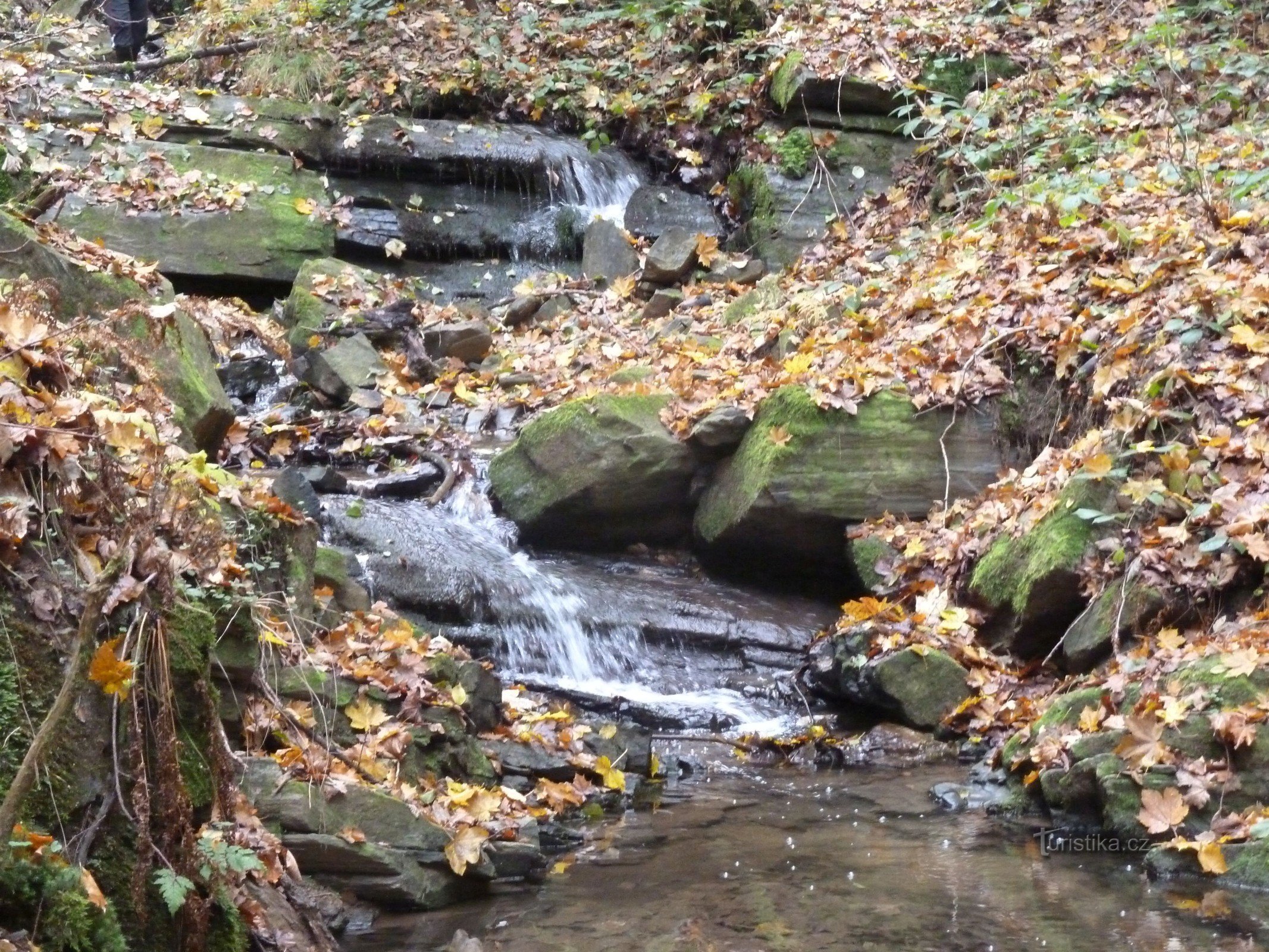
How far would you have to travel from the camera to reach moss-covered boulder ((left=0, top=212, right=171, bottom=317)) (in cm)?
589

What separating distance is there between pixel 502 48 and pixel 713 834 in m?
11.3

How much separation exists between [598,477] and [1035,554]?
105 inches

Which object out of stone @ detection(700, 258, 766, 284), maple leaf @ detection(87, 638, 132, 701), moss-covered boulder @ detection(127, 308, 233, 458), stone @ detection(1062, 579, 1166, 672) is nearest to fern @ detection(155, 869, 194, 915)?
maple leaf @ detection(87, 638, 132, 701)

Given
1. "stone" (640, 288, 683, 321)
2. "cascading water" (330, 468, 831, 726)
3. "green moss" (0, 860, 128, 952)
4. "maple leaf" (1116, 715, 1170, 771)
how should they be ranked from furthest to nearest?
"stone" (640, 288, 683, 321) < "cascading water" (330, 468, 831, 726) < "maple leaf" (1116, 715, 1170, 771) < "green moss" (0, 860, 128, 952)

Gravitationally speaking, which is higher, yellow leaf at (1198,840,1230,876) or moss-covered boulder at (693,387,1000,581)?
moss-covered boulder at (693,387,1000,581)

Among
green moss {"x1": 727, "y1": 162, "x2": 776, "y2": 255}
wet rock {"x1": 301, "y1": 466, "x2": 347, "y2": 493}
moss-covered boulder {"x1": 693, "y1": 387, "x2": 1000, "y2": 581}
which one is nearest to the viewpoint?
moss-covered boulder {"x1": 693, "y1": 387, "x2": 1000, "y2": 581}

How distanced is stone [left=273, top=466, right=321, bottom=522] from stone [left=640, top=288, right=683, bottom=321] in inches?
191

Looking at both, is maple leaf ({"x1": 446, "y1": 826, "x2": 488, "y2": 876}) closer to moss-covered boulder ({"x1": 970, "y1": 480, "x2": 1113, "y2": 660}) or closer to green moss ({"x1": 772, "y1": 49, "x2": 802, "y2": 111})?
moss-covered boulder ({"x1": 970, "y1": 480, "x2": 1113, "y2": 660})

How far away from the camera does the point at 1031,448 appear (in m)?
7.53

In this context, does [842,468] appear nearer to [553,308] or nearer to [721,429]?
[721,429]

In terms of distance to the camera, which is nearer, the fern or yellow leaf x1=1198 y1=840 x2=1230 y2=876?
the fern

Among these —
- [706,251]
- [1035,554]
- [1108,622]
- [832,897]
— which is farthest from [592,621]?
[706,251]

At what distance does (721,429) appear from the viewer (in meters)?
7.93

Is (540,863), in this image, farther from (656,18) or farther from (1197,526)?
(656,18)
